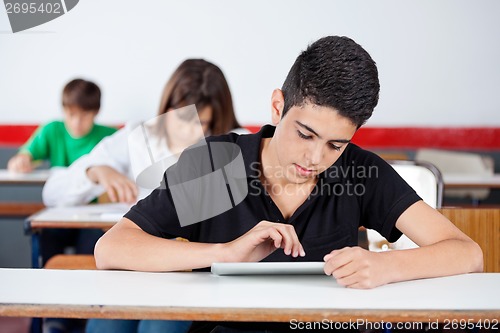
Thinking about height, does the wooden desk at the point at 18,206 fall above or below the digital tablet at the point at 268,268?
below

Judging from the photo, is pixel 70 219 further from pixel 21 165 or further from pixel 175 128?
pixel 21 165

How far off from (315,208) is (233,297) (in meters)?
0.44

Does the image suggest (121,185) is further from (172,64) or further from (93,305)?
(172,64)

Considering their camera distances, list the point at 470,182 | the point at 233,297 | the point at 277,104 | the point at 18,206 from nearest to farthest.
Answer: the point at 233,297 → the point at 277,104 → the point at 470,182 → the point at 18,206

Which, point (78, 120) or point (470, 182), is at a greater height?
point (78, 120)

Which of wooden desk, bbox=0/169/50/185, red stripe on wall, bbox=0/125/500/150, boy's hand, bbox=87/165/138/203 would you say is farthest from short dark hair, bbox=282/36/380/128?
red stripe on wall, bbox=0/125/500/150

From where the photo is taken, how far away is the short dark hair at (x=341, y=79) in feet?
4.92

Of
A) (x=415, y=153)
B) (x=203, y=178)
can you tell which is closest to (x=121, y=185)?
(x=203, y=178)

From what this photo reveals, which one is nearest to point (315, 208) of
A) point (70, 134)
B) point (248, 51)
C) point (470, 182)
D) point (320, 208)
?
point (320, 208)

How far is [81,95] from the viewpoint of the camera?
3.97 metres

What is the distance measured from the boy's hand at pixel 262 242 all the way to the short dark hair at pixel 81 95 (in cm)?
267

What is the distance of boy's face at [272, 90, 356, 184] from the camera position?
4.98 feet

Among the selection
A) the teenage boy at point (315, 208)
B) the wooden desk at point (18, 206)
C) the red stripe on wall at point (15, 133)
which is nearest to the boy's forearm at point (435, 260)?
the teenage boy at point (315, 208)

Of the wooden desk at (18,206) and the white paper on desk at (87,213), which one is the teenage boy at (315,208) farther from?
the wooden desk at (18,206)
